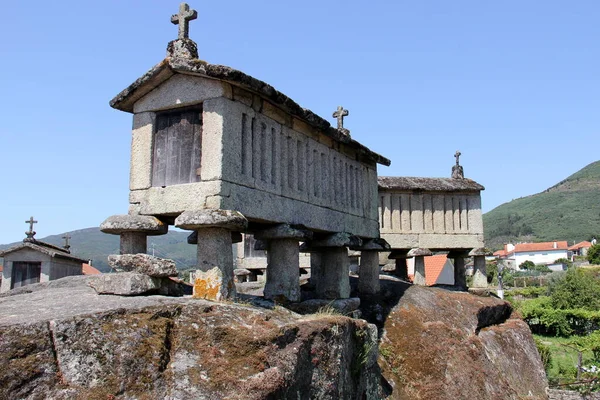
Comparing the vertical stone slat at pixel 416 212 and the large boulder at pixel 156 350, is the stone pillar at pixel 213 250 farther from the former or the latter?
the vertical stone slat at pixel 416 212

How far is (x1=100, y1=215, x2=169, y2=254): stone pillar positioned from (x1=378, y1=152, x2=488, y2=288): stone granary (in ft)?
26.6

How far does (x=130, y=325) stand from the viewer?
17.1 ft

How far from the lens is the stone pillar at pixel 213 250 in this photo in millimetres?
6738

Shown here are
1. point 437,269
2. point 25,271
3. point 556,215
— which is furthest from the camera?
point 556,215

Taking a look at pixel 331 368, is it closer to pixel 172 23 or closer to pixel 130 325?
pixel 130 325

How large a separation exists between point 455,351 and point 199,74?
279 inches

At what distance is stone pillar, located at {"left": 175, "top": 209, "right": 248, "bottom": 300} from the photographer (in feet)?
22.1

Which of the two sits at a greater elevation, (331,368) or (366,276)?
(366,276)

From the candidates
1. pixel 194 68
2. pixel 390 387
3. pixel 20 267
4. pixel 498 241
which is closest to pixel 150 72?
pixel 194 68

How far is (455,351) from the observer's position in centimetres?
1052

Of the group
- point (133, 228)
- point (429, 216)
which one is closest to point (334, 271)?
point (133, 228)

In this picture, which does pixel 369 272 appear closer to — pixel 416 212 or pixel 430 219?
pixel 416 212

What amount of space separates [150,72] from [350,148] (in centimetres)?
481

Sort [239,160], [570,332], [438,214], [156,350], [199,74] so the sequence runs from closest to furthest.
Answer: [156,350]
[199,74]
[239,160]
[438,214]
[570,332]
